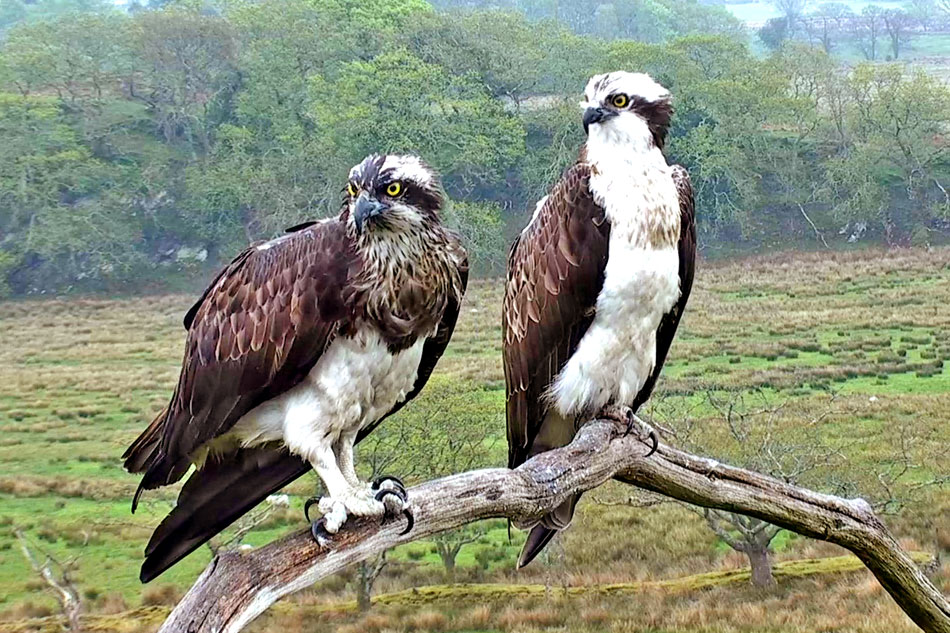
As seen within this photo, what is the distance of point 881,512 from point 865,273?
13473 millimetres

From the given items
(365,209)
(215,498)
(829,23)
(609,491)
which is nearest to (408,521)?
(215,498)

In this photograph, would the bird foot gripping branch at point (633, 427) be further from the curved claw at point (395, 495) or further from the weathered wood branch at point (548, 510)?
the curved claw at point (395, 495)

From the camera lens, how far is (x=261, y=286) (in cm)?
344

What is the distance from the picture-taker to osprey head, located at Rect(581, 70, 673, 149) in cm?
400

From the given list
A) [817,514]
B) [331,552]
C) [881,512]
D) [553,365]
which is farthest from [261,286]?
[881,512]

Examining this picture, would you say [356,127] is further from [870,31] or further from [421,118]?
[870,31]

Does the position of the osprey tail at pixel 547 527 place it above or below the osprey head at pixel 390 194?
below

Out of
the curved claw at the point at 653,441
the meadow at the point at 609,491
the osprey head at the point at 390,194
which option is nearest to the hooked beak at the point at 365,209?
the osprey head at the point at 390,194

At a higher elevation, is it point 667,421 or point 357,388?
point 357,388

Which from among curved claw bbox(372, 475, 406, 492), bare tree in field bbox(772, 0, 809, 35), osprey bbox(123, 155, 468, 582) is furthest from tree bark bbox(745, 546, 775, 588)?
bare tree in field bbox(772, 0, 809, 35)

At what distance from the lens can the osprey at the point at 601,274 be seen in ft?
13.1

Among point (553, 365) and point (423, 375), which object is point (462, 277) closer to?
point (423, 375)

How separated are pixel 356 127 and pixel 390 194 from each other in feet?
70.4

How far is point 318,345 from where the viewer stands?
3.31 meters
